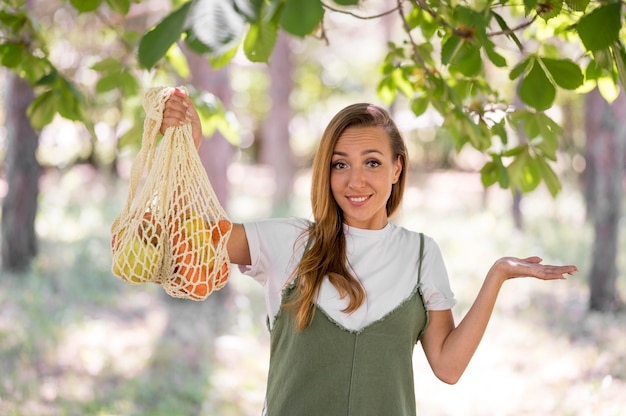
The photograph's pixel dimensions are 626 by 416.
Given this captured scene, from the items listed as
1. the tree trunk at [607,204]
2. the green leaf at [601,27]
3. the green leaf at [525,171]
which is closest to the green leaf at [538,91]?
the green leaf at [601,27]

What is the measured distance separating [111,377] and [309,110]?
71.5ft

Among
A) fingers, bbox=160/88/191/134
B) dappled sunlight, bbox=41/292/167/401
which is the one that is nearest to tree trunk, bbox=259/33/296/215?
dappled sunlight, bbox=41/292/167/401

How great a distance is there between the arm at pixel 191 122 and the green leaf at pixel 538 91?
808 mm

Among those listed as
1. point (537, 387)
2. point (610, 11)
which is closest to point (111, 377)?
point (537, 387)

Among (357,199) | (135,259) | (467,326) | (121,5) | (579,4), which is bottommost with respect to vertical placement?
(467,326)

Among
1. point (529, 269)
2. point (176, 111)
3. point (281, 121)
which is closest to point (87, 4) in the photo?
point (176, 111)

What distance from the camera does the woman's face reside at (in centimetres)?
208

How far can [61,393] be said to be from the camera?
4699 millimetres

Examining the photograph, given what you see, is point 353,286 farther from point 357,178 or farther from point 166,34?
point 166,34

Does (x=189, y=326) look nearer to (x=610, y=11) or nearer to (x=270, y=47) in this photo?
(x=270, y=47)

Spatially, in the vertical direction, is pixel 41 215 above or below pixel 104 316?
above

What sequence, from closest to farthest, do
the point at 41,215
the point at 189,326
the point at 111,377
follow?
1. the point at 111,377
2. the point at 189,326
3. the point at 41,215

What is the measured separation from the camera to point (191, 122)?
2039 millimetres

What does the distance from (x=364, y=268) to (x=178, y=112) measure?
65 centimetres
